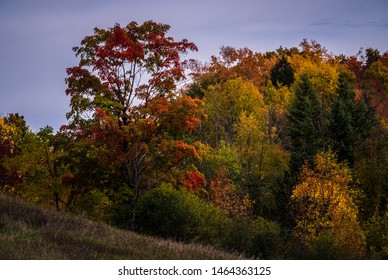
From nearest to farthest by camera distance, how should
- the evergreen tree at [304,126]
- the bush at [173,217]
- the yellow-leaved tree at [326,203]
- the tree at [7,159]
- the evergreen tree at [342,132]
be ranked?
the bush at [173,217] < the tree at [7,159] < the yellow-leaved tree at [326,203] < the evergreen tree at [304,126] < the evergreen tree at [342,132]

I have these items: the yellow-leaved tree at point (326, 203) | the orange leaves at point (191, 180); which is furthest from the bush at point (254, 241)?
the yellow-leaved tree at point (326, 203)

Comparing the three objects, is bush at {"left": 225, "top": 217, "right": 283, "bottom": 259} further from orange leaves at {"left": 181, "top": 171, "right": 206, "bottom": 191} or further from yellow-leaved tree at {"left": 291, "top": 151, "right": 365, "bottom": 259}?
yellow-leaved tree at {"left": 291, "top": 151, "right": 365, "bottom": 259}

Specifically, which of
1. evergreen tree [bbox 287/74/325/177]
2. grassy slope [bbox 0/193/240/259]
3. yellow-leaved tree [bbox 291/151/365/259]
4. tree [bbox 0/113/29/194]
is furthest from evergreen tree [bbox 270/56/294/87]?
grassy slope [bbox 0/193/240/259]

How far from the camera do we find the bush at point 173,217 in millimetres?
21734

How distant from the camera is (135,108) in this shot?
80.7 feet

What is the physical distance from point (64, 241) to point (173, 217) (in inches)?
Answer: 350

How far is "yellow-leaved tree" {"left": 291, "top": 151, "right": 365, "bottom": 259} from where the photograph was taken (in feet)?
118

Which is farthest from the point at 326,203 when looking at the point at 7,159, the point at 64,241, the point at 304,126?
the point at 64,241

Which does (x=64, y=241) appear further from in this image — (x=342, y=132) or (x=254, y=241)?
(x=342, y=132)

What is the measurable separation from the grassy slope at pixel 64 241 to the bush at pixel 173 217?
562 cm

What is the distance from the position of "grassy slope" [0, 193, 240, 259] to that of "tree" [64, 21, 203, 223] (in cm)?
685

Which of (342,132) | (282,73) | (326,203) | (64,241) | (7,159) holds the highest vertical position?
(282,73)

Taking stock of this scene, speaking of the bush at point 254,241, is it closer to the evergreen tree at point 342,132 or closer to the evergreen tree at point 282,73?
the evergreen tree at point 342,132

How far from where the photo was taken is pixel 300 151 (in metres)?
44.7
